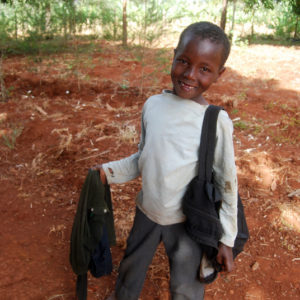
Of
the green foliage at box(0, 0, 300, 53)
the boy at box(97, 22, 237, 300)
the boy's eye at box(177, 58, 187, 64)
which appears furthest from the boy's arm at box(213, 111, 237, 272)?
the green foliage at box(0, 0, 300, 53)

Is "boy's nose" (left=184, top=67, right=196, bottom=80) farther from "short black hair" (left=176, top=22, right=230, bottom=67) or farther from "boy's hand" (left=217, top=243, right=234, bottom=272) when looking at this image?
"boy's hand" (left=217, top=243, right=234, bottom=272)

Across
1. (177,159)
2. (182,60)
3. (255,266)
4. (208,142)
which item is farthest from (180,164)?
(255,266)

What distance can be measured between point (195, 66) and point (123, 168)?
0.62m

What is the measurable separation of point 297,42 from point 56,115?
12670mm

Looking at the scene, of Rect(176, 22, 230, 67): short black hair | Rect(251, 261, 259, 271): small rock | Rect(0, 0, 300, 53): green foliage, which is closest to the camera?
Rect(176, 22, 230, 67): short black hair

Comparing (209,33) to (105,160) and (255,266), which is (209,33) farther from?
(105,160)

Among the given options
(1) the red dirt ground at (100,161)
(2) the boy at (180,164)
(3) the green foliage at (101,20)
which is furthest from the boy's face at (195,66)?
(3) the green foliage at (101,20)

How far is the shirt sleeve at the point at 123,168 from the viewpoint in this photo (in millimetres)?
1464

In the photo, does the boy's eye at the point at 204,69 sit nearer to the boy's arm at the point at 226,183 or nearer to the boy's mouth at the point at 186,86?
the boy's mouth at the point at 186,86

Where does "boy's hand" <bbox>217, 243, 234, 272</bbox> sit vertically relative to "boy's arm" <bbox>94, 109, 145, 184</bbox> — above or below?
below

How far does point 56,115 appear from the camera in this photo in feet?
14.8

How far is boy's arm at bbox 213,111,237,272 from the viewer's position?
3.89 feet

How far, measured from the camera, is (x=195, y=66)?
1.17 metres

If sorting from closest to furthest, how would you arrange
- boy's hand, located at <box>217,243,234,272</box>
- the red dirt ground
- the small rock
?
boy's hand, located at <box>217,243,234,272</box>, the red dirt ground, the small rock
